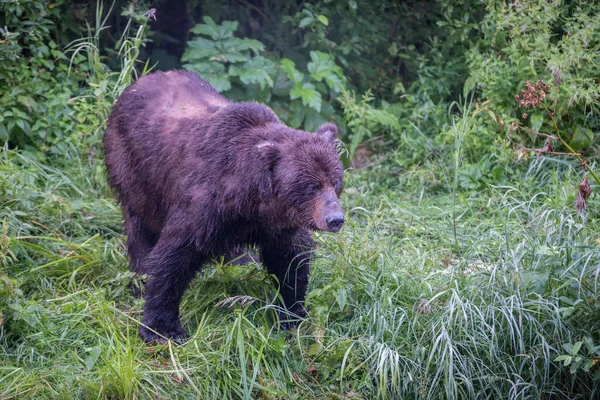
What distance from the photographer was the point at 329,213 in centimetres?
438

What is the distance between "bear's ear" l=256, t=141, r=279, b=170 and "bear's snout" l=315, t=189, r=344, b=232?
351 millimetres

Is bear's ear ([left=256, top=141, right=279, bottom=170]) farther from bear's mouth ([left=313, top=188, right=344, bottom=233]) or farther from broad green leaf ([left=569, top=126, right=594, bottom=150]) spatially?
broad green leaf ([left=569, top=126, right=594, bottom=150])

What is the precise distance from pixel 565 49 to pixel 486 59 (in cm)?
77

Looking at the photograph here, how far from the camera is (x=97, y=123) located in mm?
6930

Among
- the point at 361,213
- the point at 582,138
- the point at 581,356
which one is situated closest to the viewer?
the point at 581,356

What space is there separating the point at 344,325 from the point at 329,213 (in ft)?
2.75

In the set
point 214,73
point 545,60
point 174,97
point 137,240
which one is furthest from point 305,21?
point 137,240

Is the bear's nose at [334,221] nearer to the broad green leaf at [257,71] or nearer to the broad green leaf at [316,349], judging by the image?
the broad green leaf at [316,349]

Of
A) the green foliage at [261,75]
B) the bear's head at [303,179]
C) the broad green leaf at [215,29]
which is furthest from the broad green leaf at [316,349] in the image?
the broad green leaf at [215,29]

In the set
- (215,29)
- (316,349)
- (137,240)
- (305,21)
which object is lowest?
(137,240)

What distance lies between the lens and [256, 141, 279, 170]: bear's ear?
14.9 ft

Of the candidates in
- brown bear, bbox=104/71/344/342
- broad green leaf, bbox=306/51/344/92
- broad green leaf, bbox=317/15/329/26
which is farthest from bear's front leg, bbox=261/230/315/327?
broad green leaf, bbox=317/15/329/26

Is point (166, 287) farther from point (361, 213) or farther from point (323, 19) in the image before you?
point (323, 19)

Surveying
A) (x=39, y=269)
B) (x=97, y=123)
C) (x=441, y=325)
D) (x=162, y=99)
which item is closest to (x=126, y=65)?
(x=97, y=123)
